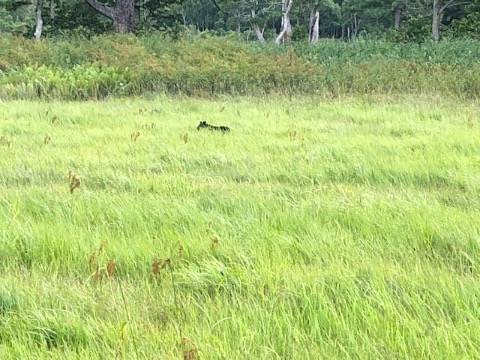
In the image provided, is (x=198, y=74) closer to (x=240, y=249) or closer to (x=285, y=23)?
(x=240, y=249)

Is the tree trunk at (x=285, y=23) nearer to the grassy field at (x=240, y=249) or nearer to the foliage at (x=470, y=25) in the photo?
the foliage at (x=470, y=25)

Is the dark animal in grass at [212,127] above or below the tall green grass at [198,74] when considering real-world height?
below

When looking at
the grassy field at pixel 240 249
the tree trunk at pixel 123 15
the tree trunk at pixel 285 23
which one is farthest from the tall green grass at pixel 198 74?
the tree trunk at pixel 285 23

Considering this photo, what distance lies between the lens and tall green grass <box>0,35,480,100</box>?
10539 mm

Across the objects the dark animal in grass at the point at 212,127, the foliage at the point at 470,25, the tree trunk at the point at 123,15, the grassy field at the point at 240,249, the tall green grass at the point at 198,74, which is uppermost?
the foliage at the point at 470,25

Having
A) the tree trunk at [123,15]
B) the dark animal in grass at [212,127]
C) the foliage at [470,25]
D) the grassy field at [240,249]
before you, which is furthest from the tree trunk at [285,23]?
the grassy field at [240,249]

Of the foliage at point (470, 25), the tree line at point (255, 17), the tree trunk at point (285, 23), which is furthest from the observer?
the foliage at point (470, 25)

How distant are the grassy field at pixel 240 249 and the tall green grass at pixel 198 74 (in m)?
4.92

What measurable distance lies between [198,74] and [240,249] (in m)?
8.62

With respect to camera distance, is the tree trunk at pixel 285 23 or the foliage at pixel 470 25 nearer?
the tree trunk at pixel 285 23

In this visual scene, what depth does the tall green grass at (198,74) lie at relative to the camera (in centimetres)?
1054

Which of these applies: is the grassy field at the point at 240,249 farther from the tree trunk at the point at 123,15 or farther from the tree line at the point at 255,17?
the tree line at the point at 255,17

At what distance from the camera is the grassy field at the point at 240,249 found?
1982 mm

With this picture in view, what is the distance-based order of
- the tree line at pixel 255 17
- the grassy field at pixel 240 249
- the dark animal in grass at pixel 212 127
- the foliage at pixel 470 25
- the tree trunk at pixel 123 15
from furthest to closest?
1. the foliage at pixel 470 25
2. the tree line at pixel 255 17
3. the tree trunk at pixel 123 15
4. the dark animal in grass at pixel 212 127
5. the grassy field at pixel 240 249
